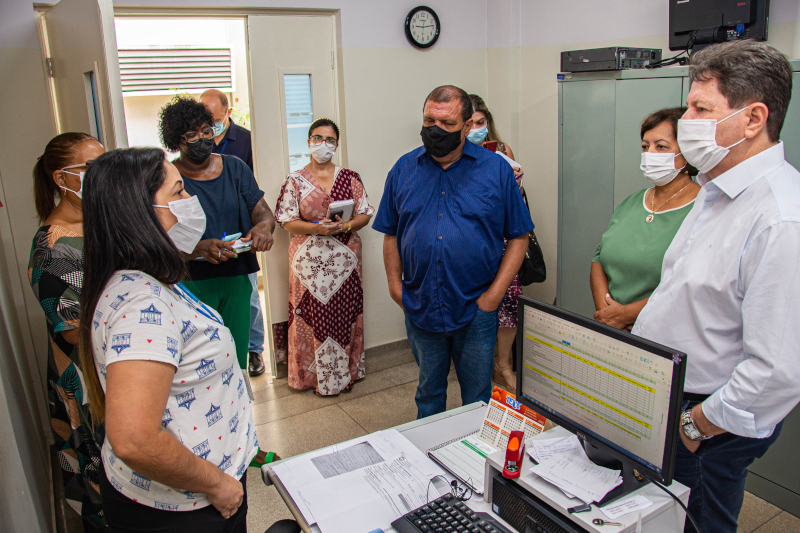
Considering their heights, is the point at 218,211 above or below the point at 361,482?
above

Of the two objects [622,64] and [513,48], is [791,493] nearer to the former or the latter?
[622,64]

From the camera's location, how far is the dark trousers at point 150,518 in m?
1.25

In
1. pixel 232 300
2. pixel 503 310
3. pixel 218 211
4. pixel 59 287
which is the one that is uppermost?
pixel 218 211

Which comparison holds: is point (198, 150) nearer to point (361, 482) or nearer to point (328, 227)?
point (328, 227)

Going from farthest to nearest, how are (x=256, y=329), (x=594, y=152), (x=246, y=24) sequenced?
(x=256, y=329) → (x=246, y=24) → (x=594, y=152)

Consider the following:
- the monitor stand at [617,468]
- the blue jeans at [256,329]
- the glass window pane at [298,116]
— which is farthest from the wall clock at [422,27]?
the monitor stand at [617,468]

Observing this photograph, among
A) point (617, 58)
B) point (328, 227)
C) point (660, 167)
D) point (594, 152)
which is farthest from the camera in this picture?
point (328, 227)

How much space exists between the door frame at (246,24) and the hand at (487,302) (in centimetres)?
163

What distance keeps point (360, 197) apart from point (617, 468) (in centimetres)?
245

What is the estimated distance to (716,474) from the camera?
140 centimetres

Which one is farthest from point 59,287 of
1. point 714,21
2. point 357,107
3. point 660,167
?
point 714,21

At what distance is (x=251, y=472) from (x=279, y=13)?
2.63 metres

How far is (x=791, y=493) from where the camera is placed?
7.62 feet

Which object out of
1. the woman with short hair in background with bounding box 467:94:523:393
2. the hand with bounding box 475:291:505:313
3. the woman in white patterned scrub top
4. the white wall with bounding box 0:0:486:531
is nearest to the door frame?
the white wall with bounding box 0:0:486:531
